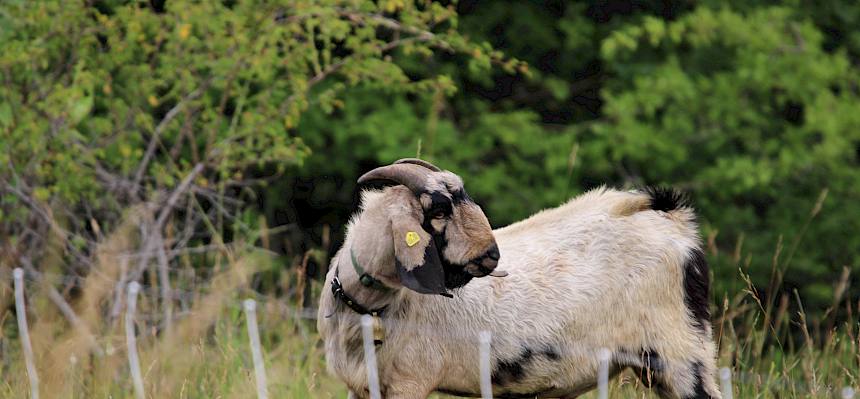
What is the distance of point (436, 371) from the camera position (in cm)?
435

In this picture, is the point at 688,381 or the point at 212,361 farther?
the point at 212,361

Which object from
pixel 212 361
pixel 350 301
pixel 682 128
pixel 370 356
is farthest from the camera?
pixel 682 128

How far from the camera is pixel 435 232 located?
422cm

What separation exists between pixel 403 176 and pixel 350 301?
0.52 m

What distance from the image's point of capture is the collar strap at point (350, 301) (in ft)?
14.3

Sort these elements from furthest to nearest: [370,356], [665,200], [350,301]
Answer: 1. [665,200]
2. [350,301]
3. [370,356]

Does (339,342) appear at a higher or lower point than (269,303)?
higher

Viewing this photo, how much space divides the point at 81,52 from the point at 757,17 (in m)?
6.28

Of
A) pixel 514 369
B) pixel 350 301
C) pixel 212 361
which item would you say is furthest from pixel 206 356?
pixel 514 369

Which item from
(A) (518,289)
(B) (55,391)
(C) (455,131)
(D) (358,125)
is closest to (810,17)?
(C) (455,131)

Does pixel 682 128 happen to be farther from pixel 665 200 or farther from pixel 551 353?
pixel 551 353

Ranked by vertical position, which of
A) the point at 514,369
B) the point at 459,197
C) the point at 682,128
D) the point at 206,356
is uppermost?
the point at 459,197

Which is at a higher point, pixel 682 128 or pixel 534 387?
pixel 534 387

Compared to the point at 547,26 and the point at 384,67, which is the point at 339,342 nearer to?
the point at 384,67
